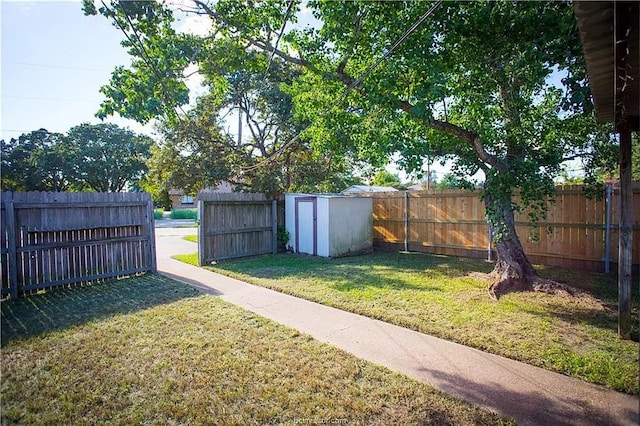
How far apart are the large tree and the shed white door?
3230 mm

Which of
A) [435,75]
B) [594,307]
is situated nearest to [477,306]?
[594,307]

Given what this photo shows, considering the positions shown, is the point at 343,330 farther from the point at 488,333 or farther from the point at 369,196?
the point at 369,196

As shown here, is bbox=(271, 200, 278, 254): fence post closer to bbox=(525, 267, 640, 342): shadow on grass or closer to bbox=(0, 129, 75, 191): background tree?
bbox=(525, 267, 640, 342): shadow on grass

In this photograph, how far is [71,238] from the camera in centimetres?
629

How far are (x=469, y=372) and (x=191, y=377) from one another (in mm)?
2592

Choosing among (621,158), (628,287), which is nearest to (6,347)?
(628,287)

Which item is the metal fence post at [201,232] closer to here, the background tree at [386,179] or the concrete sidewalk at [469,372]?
the concrete sidewalk at [469,372]

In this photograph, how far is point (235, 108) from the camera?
13.6m

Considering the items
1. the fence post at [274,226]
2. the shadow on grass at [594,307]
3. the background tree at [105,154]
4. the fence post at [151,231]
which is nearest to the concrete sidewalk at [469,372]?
the shadow on grass at [594,307]

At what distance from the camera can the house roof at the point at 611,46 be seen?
197cm

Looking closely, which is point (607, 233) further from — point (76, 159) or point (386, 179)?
point (386, 179)

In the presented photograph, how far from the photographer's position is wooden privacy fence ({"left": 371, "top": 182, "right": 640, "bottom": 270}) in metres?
7.10

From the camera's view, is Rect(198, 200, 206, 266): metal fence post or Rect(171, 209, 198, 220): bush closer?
Rect(198, 200, 206, 266): metal fence post

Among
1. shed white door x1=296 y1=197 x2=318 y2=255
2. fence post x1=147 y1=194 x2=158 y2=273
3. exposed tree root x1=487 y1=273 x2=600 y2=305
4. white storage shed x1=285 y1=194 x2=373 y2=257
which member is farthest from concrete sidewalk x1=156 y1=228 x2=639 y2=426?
shed white door x1=296 y1=197 x2=318 y2=255
